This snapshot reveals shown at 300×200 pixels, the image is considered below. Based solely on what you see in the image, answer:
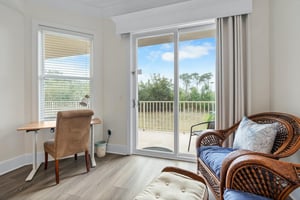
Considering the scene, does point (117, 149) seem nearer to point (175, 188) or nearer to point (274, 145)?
point (175, 188)

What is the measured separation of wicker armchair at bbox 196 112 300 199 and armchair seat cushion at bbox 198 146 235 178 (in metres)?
0.04

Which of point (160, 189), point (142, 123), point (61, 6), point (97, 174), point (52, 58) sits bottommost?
point (97, 174)

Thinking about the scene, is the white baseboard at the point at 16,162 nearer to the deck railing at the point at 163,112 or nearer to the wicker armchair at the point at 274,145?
the deck railing at the point at 163,112

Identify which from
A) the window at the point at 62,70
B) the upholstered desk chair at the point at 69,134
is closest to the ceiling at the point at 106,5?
the window at the point at 62,70

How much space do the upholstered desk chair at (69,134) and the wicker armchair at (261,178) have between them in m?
1.91

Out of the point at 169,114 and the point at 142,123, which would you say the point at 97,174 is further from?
the point at 169,114

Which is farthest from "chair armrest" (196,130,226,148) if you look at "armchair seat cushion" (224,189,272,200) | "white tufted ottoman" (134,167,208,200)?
Answer: "armchair seat cushion" (224,189,272,200)

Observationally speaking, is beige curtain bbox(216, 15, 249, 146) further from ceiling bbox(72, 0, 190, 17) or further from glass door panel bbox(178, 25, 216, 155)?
ceiling bbox(72, 0, 190, 17)

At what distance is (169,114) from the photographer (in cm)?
322

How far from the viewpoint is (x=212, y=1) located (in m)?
2.64

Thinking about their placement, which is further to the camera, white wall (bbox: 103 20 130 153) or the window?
white wall (bbox: 103 20 130 153)

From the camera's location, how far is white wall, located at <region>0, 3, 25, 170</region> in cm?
259

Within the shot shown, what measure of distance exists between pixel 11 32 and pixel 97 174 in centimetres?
243

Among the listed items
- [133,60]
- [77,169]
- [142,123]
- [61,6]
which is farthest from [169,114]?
[61,6]
